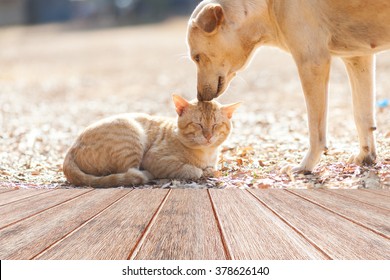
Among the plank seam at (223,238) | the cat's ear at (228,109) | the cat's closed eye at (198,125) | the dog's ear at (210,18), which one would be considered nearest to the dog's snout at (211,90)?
the cat's ear at (228,109)

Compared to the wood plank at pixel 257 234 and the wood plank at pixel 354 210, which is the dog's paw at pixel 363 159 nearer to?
the wood plank at pixel 354 210

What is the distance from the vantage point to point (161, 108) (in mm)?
9211

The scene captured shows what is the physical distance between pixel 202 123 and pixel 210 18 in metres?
0.73

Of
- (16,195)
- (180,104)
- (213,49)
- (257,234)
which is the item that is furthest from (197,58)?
(257,234)

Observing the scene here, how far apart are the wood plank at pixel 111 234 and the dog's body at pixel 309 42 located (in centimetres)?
146

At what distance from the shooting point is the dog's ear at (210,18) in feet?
12.5

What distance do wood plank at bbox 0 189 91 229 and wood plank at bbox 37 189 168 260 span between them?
1.11 ft

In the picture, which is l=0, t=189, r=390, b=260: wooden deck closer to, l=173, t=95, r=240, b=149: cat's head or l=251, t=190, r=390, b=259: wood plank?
l=251, t=190, r=390, b=259: wood plank

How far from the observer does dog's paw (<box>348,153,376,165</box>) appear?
395cm

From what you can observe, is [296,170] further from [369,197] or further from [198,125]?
[369,197]

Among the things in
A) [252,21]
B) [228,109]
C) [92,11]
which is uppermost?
[92,11]

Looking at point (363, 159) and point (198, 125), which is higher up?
point (198, 125)

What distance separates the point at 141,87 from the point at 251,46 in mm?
9343

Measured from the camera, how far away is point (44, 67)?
64.4ft
